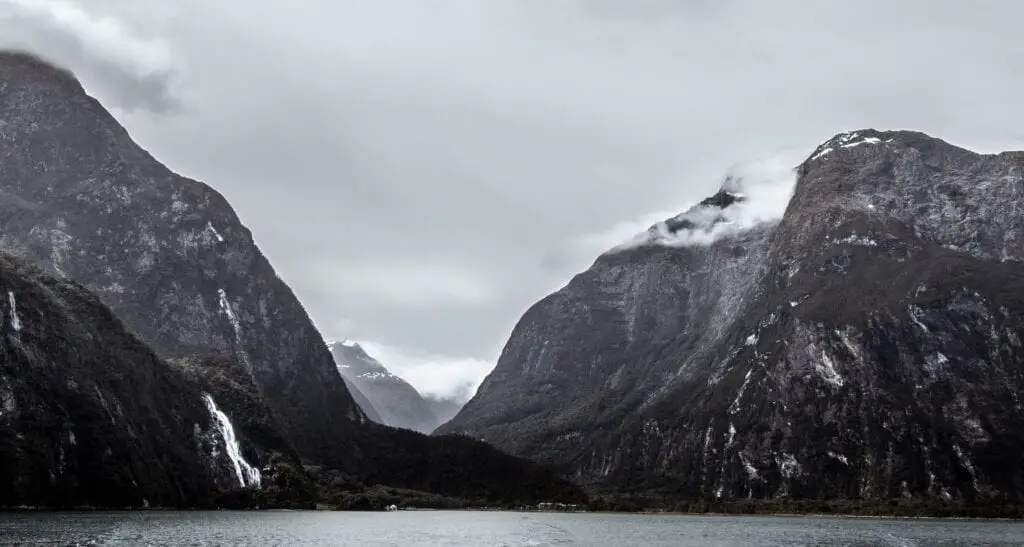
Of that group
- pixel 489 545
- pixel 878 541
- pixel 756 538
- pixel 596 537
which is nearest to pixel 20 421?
pixel 489 545

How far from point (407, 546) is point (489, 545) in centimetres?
1498

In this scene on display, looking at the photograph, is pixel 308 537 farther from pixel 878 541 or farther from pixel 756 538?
pixel 878 541

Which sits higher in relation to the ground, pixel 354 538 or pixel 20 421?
pixel 20 421

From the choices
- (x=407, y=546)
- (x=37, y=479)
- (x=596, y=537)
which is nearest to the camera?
(x=407, y=546)

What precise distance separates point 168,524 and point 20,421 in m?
55.8

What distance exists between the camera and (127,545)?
364 feet

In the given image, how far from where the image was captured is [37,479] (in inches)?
7613

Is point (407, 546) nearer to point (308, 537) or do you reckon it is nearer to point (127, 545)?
point (308, 537)

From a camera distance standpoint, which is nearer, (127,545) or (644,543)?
(127,545)

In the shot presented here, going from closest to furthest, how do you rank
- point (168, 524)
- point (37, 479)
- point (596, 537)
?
1. point (168, 524)
2. point (596, 537)
3. point (37, 479)

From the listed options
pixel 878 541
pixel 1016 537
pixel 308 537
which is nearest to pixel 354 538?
pixel 308 537

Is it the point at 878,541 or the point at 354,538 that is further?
the point at 878,541

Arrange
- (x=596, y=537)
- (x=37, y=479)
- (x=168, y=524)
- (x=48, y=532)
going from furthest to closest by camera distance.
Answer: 1. (x=37, y=479)
2. (x=596, y=537)
3. (x=168, y=524)
4. (x=48, y=532)

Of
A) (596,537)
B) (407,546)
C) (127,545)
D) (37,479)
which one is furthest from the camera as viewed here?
(37,479)
